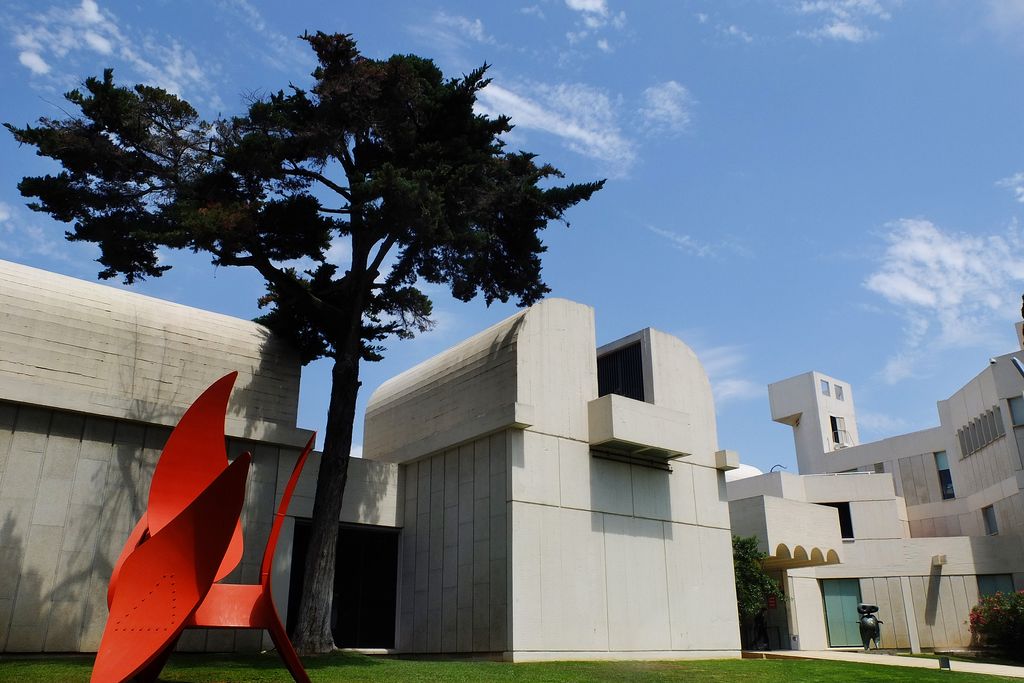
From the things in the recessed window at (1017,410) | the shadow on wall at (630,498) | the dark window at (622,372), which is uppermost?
the recessed window at (1017,410)

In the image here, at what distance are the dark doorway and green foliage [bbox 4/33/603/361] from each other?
16.1 ft

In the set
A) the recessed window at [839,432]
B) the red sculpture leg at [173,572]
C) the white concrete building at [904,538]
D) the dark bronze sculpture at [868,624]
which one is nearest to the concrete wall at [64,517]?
the red sculpture leg at [173,572]

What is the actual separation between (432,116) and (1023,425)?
27293 mm

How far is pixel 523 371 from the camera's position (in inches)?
734

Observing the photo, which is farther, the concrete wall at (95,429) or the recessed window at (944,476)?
the recessed window at (944,476)

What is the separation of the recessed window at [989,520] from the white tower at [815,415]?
430 inches

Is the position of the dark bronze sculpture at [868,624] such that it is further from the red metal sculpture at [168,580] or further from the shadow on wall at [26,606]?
the red metal sculpture at [168,580]

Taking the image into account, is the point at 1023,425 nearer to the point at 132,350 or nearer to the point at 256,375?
the point at 256,375

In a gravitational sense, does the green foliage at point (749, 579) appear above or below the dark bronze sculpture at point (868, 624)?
above

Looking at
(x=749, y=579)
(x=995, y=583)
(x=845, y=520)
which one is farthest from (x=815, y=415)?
(x=749, y=579)

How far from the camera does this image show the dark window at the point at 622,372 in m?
21.6

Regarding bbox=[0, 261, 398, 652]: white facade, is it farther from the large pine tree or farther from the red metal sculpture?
the red metal sculpture

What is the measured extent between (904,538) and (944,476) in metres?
7.22

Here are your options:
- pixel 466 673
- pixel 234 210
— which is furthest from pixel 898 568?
pixel 234 210
